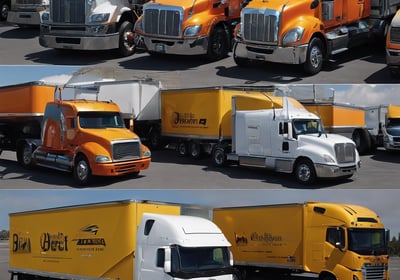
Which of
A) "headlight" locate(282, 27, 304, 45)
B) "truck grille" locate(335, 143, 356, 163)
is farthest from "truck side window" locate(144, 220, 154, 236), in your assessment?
"headlight" locate(282, 27, 304, 45)

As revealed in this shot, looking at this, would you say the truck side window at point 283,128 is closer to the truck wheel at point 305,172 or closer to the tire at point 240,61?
the truck wheel at point 305,172

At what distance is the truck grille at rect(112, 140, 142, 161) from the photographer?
1623 centimetres

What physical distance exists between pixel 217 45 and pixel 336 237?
25.4 ft

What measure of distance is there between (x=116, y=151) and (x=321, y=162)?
5120 millimetres

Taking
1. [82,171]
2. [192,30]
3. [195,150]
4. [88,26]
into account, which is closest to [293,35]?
[192,30]

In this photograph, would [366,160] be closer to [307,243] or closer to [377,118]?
[377,118]

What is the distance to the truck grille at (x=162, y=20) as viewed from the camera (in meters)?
19.4

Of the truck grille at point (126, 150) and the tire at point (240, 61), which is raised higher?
the tire at point (240, 61)

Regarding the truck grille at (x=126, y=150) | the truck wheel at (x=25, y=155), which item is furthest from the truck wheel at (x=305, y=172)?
the truck wheel at (x=25, y=155)

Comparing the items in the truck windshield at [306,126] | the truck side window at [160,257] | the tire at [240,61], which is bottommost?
the truck side window at [160,257]

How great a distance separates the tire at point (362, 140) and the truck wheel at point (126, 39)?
9.23 meters

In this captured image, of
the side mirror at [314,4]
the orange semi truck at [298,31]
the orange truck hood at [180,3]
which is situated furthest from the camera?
the orange truck hood at [180,3]

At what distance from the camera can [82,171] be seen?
16.4 meters

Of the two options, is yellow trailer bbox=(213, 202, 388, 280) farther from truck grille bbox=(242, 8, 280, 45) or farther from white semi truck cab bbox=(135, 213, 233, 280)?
truck grille bbox=(242, 8, 280, 45)
